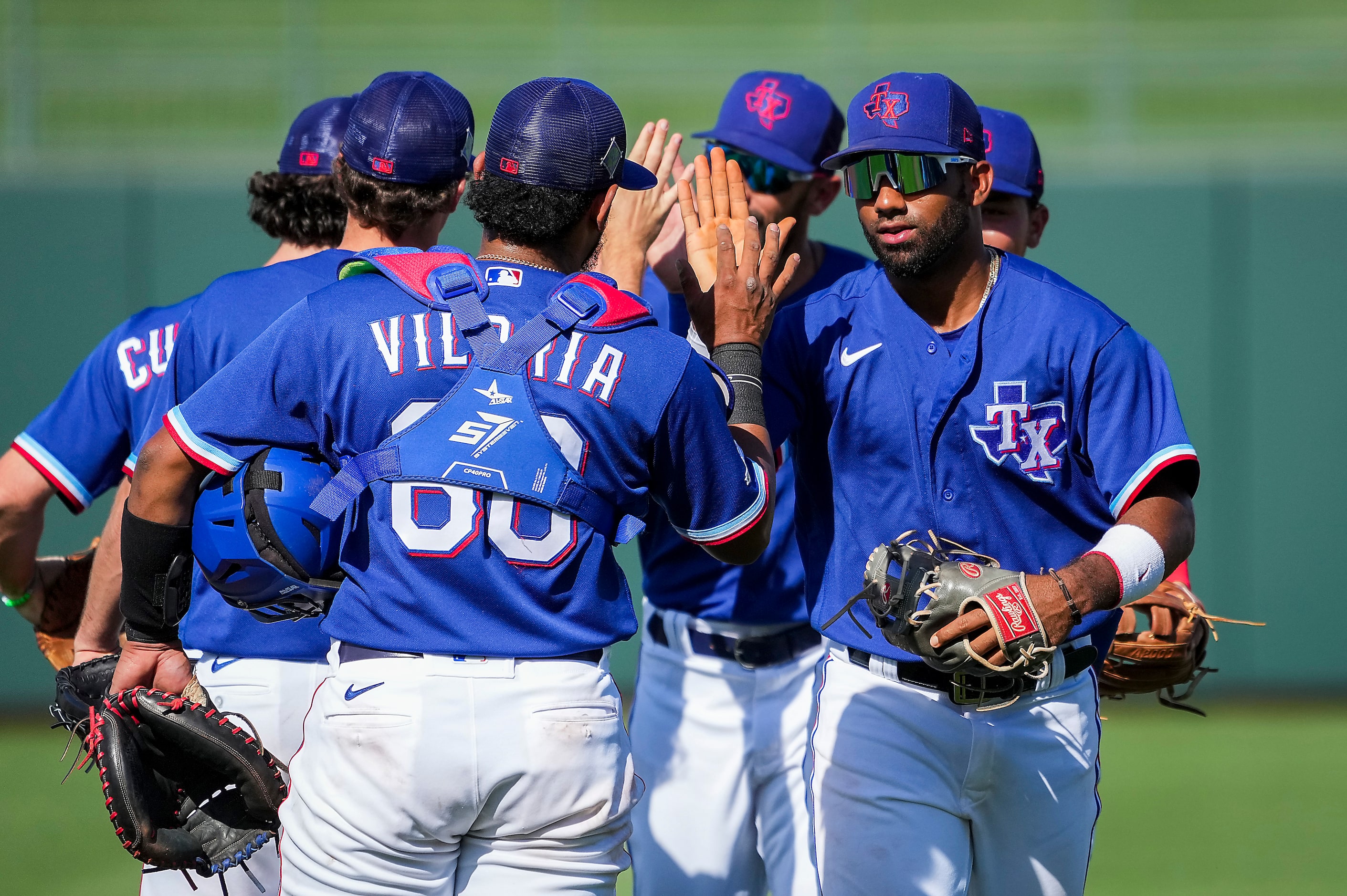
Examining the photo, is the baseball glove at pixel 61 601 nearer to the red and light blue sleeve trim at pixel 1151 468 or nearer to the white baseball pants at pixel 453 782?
Answer: the white baseball pants at pixel 453 782

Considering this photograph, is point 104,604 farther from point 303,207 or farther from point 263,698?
point 303,207

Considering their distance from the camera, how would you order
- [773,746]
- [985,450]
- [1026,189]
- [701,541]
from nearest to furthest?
[701,541] → [985,450] → [773,746] → [1026,189]

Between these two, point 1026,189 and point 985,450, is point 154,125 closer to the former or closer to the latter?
point 1026,189

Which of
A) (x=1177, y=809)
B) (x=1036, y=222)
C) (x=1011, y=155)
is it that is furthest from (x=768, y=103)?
(x=1177, y=809)

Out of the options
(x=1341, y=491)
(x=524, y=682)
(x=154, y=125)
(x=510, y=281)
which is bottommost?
(x=1341, y=491)

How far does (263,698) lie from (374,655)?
41.1 inches

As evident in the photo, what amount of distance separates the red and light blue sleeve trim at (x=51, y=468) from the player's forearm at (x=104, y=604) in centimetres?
48

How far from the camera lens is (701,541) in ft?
8.64

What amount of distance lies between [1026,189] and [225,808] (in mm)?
3030

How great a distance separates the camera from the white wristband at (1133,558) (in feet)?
9.05

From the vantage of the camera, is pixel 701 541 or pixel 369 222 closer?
pixel 701 541

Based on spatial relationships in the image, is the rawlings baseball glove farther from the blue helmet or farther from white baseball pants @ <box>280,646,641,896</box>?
the blue helmet

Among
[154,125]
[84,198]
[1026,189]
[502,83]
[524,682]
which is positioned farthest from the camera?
[502,83]

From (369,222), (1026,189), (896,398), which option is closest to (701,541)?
(896,398)
